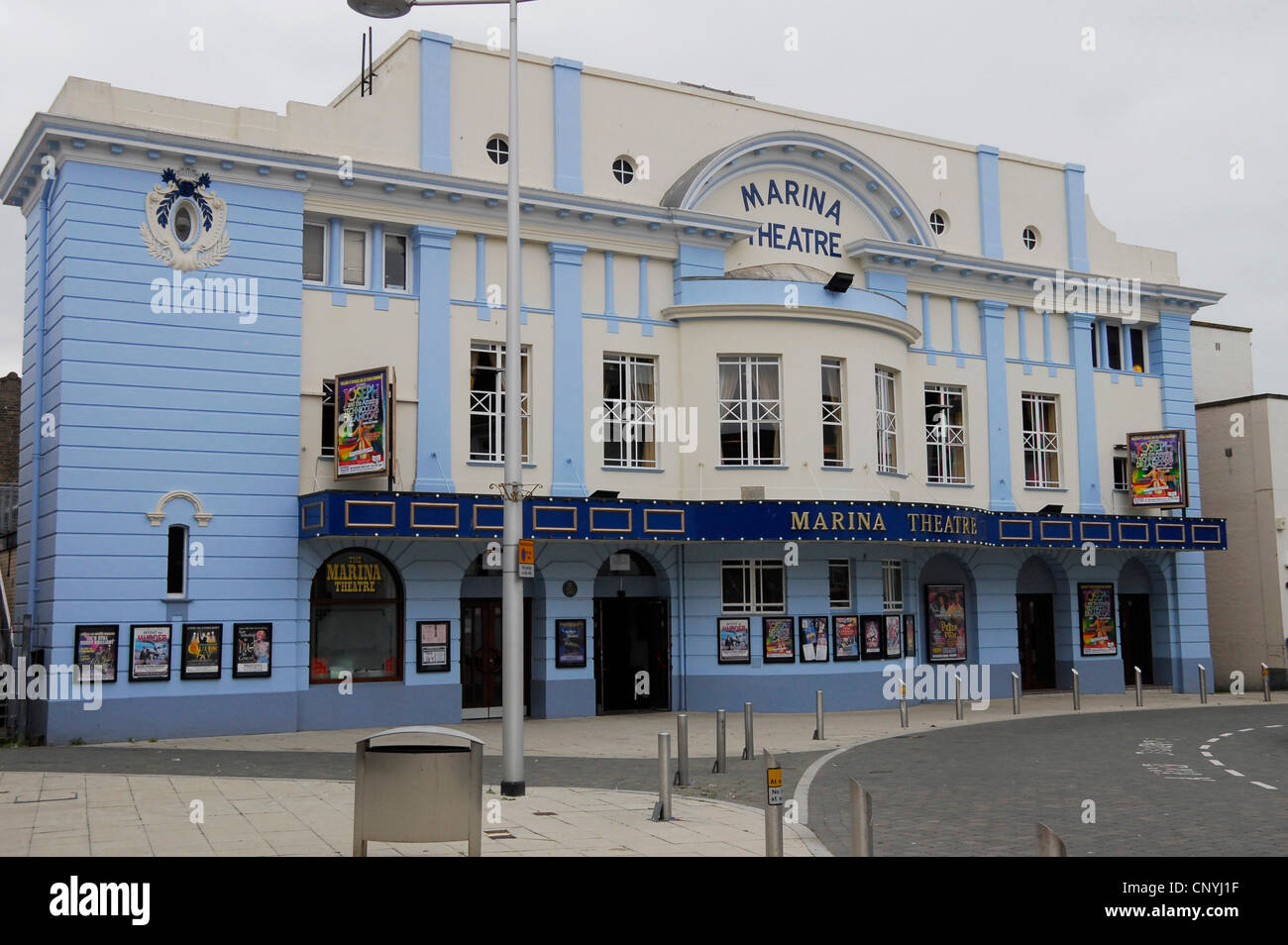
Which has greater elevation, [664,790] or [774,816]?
[774,816]

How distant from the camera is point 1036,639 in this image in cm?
3203

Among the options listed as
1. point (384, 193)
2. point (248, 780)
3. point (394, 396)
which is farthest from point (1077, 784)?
point (384, 193)

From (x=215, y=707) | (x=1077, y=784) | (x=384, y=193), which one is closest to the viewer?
(x=1077, y=784)

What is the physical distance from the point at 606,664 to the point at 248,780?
12.1 metres

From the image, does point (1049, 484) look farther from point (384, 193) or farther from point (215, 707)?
point (215, 707)

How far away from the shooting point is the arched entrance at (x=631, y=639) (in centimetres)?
2639

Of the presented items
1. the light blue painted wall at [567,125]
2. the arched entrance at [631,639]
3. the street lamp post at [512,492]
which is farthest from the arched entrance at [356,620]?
the street lamp post at [512,492]

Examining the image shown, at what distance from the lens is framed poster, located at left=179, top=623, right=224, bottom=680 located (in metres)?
21.3

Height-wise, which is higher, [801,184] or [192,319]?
[801,184]

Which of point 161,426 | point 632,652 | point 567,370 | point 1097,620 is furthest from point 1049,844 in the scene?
point 1097,620

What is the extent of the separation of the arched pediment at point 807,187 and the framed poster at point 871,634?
8.51 meters

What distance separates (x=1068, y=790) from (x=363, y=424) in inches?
522

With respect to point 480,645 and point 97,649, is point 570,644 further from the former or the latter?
point 97,649

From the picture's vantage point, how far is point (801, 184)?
96.0ft
